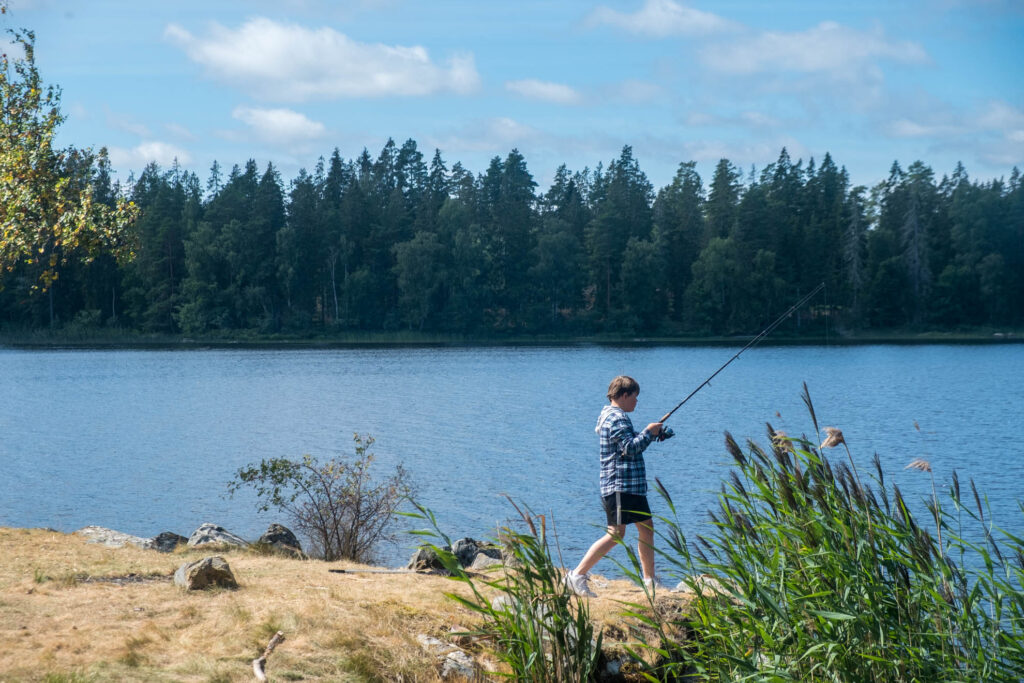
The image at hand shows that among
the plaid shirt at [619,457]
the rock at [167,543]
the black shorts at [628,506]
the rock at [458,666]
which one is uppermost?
the plaid shirt at [619,457]

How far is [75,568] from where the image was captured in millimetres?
8039

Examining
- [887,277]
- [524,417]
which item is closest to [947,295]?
[887,277]

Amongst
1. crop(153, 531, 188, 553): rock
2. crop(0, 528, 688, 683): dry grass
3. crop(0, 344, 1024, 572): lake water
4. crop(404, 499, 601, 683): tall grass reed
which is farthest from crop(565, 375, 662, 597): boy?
crop(153, 531, 188, 553): rock

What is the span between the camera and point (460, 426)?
27.3 metres

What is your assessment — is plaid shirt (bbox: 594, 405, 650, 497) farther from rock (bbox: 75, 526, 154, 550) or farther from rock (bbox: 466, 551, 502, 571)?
rock (bbox: 75, 526, 154, 550)

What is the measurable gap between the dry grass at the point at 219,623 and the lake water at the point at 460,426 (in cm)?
158

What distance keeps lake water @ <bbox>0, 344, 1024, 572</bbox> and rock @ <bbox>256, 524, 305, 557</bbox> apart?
1.93m

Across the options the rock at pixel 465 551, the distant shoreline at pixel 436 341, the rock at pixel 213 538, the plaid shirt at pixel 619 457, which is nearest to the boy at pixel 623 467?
the plaid shirt at pixel 619 457

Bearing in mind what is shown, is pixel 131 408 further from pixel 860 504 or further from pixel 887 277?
pixel 887 277

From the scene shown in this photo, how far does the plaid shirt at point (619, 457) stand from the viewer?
611 centimetres

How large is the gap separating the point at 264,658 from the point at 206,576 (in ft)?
6.32

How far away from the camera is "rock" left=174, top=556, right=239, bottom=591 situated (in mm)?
7195

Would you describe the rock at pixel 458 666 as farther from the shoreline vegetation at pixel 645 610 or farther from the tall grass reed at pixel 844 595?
the tall grass reed at pixel 844 595

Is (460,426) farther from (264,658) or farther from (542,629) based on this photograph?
(542,629)
